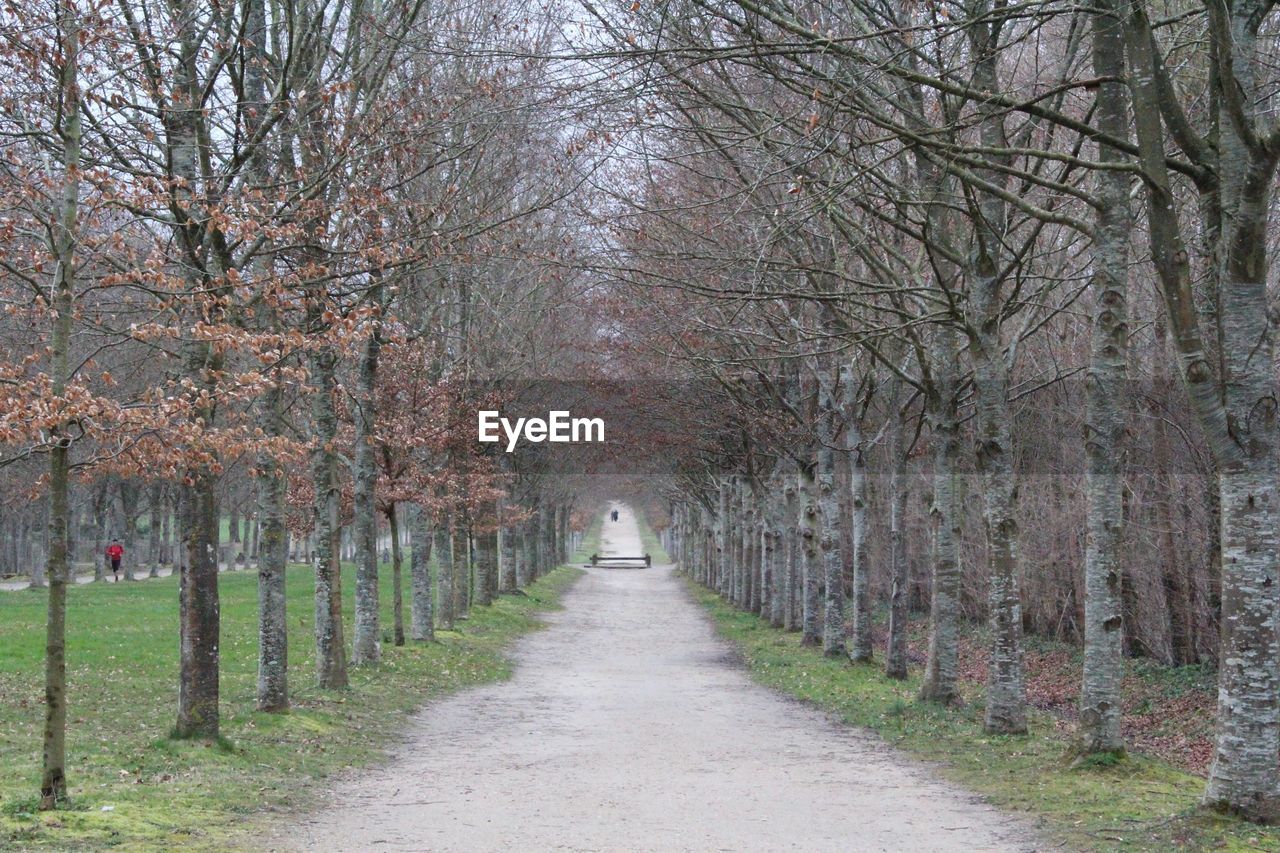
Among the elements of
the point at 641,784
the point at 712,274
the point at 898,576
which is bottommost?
the point at 641,784

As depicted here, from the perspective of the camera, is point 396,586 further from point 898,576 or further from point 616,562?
point 616,562

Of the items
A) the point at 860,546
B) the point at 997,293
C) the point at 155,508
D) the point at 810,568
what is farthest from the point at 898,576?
the point at 155,508

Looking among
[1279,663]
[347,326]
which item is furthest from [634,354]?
[1279,663]

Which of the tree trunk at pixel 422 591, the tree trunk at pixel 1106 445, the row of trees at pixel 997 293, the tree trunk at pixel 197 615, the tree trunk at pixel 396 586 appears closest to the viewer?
→ the row of trees at pixel 997 293

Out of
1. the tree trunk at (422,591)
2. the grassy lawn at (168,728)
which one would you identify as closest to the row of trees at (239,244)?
the grassy lawn at (168,728)

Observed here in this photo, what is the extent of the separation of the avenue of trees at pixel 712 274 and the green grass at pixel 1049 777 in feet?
1.16

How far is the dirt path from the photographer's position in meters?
9.07

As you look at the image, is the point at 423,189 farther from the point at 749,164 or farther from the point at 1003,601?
the point at 1003,601

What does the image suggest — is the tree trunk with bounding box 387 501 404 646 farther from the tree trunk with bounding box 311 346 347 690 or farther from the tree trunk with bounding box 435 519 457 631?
the tree trunk with bounding box 311 346 347 690

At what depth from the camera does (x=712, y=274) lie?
59.2 ft

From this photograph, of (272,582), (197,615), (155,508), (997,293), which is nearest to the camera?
(197,615)

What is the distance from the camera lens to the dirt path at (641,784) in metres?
9.07

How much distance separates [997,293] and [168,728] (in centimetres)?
1026

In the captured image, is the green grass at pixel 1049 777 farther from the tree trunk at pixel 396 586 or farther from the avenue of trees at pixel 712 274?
the tree trunk at pixel 396 586
